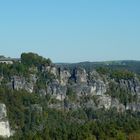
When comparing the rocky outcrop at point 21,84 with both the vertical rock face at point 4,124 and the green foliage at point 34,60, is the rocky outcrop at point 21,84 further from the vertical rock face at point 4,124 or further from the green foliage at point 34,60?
the vertical rock face at point 4,124

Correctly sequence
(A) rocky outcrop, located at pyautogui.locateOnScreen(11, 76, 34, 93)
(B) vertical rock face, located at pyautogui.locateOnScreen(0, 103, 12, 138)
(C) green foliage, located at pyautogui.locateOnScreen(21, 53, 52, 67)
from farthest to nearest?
(C) green foliage, located at pyautogui.locateOnScreen(21, 53, 52, 67)
(A) rocky outcrop, located at pyautogui.locateOnScreen(11, 76, 34, 93)
(B) vertical rock face, located at pyautogui.locateOnScreen(0, 103, 12, 138)

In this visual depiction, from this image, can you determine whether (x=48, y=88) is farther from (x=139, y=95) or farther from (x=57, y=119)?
(x=139, y=95)

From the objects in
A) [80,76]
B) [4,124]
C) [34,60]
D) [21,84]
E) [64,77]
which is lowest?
[4,124]

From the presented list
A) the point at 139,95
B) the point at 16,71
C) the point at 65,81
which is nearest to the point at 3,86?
the point at 16,71

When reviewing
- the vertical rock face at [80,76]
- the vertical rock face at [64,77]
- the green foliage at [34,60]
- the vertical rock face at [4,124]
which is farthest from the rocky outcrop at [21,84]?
the vertical rock face at [4,124]

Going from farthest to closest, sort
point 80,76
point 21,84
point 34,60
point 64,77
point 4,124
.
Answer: point 34,60, point 80,76, point 64,77, point 21,84, point 4,124

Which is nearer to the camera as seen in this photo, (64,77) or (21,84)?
(21,84)

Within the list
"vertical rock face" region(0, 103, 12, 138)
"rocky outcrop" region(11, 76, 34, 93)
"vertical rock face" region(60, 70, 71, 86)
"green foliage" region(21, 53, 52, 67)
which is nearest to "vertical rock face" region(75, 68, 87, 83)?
"vertical rock face" region(60, 70, 71, 86)

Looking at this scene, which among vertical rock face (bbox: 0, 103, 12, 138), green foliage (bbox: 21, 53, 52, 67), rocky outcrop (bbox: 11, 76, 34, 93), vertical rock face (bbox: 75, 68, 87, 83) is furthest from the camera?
green foliage (bbox: 21, 53, 52, 67)

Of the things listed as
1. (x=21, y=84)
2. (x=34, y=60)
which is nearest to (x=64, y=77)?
(x=34, y=60)

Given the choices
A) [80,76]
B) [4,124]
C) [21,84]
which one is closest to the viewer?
[4,124]

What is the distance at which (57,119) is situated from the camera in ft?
406

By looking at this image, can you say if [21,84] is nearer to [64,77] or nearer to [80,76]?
[64,77]

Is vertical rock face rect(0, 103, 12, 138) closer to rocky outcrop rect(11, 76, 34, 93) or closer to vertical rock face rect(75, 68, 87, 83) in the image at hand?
rocky outcrop rect(11, 76, 34, 93)
